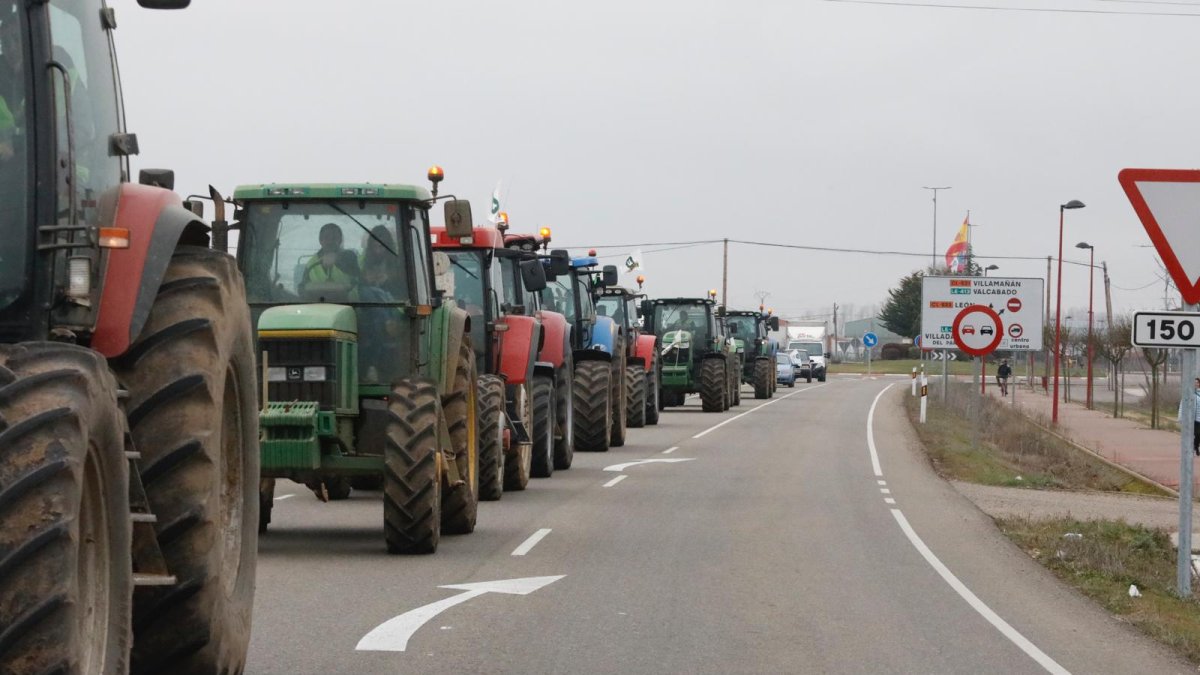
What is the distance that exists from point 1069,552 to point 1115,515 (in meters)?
5.19

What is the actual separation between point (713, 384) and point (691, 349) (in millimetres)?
1017

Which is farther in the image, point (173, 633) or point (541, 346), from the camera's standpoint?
point (541, 346)

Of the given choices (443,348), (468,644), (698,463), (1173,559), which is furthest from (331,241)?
(698,463)

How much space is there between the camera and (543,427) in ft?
66.2

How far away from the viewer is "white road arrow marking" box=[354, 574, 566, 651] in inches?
346

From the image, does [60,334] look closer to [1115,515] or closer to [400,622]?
[400,622]

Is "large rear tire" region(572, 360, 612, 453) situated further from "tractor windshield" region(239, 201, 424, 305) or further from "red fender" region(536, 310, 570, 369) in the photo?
"tractor windshield" region(239, 201, 424, 305)

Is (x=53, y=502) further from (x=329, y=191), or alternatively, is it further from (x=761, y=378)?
(x=761, y=378)

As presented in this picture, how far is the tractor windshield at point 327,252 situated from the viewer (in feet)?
43.1

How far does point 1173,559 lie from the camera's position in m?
14.8

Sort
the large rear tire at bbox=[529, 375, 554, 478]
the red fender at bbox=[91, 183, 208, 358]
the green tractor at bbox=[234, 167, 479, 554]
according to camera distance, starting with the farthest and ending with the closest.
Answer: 1. the large rear tire at bbox=[529, 375, 554, 478]
2. the green tractor at bbox=[234, 167, 479, 554]
3. the red fender at bbox=[91, 183, 208, 358]

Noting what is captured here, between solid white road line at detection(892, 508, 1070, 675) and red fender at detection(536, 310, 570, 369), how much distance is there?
6.09 metres

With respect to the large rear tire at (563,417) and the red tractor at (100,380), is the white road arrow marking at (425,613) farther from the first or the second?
the large rear tire at (563,417)

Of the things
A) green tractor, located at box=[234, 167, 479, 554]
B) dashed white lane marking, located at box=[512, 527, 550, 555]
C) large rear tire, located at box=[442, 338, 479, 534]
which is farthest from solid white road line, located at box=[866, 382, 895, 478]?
green tractor, located at box=[234, 167, 479, 554]
